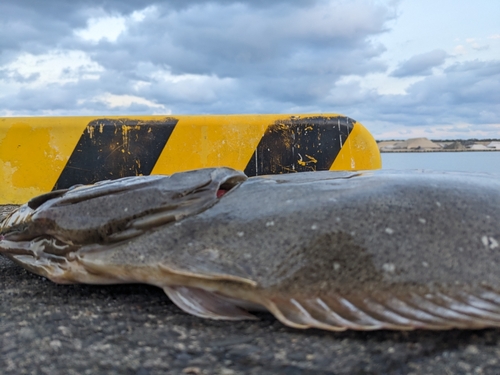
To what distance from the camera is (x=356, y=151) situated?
15.3 ft

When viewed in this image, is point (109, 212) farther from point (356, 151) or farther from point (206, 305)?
point (356, 151)

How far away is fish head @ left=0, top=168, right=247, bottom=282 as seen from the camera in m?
2.00

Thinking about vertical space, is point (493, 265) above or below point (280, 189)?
below

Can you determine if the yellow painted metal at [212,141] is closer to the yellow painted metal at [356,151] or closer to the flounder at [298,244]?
the yellow painted metal at [356,151]

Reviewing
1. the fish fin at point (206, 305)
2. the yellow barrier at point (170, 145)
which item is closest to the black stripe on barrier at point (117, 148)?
the yellow barrier at point (170, 145)

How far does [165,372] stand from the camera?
145 cm

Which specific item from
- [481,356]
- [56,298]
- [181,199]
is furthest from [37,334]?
[481,356]

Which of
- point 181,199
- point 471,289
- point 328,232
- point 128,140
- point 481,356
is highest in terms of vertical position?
point 128,140

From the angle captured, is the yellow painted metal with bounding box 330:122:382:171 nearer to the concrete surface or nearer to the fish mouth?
the fish mouth

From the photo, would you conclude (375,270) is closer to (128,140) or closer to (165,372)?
(165,372)

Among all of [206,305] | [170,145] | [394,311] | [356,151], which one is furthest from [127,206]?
[356,151]

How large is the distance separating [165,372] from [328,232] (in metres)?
0.75

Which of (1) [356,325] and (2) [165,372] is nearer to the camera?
(2) [165,372]

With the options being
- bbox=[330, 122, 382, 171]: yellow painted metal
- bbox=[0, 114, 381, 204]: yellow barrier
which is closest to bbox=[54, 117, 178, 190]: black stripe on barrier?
bbox=[0, 114, 381, 204]: yellow barrier
